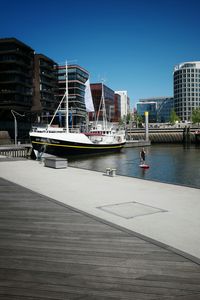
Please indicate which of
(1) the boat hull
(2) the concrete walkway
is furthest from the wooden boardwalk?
(1) the boat hull

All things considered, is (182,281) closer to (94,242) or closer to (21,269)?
(94,242)

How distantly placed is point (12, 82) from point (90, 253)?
94859mm

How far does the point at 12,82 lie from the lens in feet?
Answer: 312

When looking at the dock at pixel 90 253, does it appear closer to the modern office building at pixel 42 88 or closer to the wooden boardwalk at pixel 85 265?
the wooden boardwalk at pixel 85 265

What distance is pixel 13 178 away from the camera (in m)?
20.5

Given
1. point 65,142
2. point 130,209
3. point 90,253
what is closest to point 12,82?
point 65,142

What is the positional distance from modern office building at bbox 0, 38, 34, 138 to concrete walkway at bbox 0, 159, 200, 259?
252 ft

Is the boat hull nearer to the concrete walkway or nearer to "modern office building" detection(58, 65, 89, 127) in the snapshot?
the concrete walkway

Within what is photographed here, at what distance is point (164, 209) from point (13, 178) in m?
→ 11.9

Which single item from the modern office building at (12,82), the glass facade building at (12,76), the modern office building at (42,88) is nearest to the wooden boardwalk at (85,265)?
the modern office building at (12,82)

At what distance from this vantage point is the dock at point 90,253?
18.3 ft

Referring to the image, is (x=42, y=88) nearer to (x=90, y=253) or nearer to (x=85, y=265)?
(x=90, y=253)

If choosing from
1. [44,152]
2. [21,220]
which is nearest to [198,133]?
[44,152]

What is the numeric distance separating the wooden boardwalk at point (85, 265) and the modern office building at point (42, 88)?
9815 centimetres
